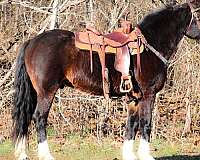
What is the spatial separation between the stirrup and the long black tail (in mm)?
1260

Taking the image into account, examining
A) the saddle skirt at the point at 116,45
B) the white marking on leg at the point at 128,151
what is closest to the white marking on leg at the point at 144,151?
the white marking on leg at the point at 128,151

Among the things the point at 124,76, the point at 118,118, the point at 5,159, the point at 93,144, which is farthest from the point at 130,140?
the point at 118,118

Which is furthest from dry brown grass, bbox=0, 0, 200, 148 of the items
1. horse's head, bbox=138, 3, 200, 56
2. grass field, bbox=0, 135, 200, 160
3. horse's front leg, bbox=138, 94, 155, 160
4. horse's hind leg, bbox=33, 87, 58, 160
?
horse's hind leg, bbox=33, 87, 58, 160

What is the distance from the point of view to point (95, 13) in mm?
11586

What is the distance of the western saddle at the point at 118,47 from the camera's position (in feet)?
22.4

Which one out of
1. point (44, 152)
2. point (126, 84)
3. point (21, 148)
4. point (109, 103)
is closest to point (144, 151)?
point (126, 84)

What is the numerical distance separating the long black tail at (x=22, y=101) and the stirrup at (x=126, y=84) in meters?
1.26

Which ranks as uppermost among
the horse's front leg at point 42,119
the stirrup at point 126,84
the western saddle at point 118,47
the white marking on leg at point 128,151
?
the western saddle at point 118,47

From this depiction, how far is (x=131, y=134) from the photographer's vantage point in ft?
23.3

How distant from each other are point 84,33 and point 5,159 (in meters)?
2.87

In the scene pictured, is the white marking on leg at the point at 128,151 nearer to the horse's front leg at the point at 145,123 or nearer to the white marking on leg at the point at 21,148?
the horse's front leg at the point at 145,123

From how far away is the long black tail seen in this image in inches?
270

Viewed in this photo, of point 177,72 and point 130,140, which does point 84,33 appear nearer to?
point 130,140

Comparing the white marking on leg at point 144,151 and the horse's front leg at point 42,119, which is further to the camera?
the white marking on leg at point 144,151
